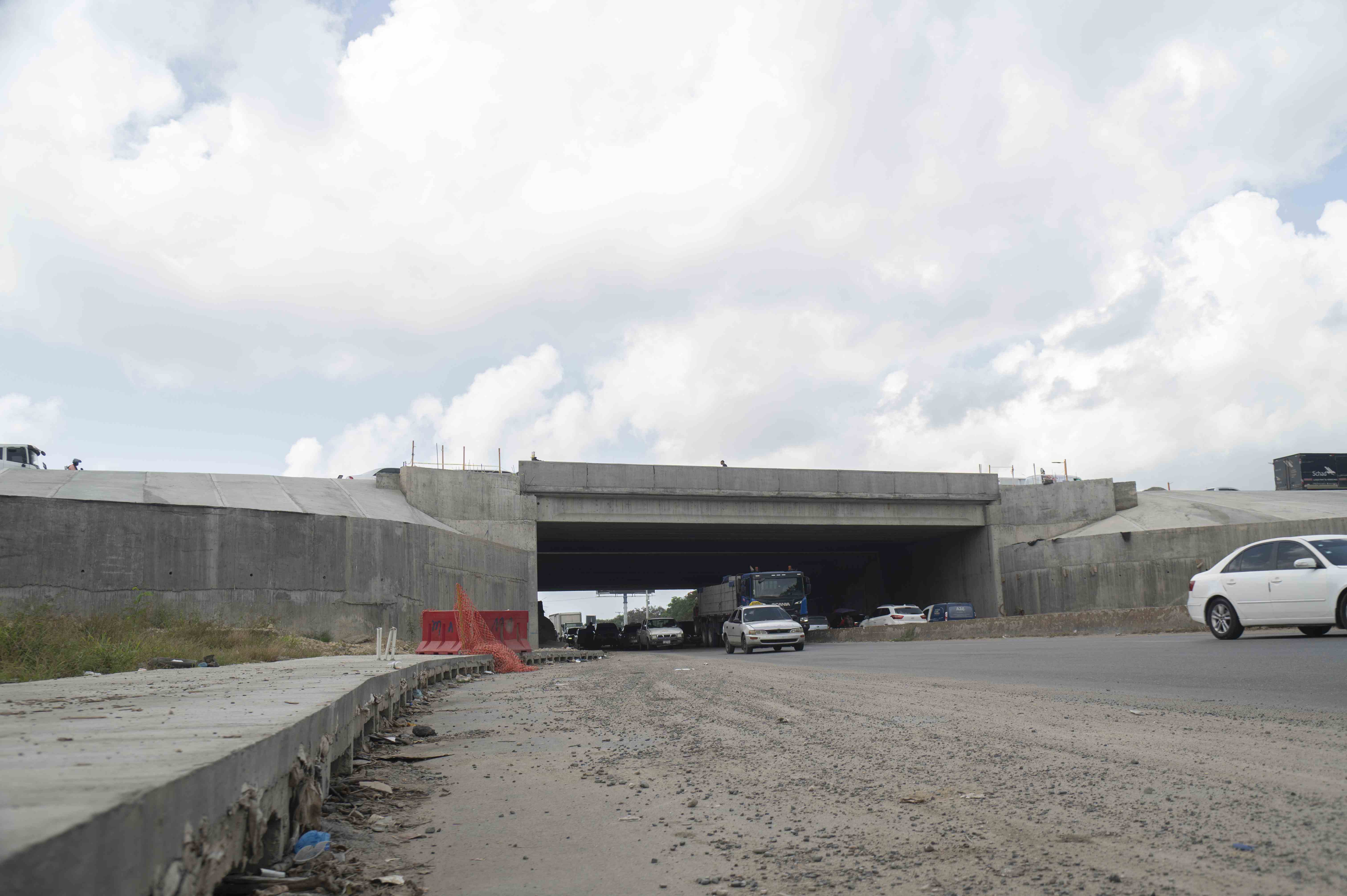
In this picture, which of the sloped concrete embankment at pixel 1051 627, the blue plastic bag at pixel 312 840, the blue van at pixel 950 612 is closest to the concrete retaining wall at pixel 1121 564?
the blue van at pixel 950 612

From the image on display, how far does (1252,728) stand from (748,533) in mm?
44094

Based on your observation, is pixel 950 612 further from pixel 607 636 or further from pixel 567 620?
pixel 567 620

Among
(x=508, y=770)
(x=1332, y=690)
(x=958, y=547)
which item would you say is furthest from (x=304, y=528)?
(x=958, y=547)

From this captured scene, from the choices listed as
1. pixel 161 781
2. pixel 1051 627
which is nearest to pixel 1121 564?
pixel 1051 627

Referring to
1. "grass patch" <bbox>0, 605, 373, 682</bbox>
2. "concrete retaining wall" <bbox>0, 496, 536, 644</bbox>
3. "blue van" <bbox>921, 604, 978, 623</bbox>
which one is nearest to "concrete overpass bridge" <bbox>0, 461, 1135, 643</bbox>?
"concrete retaining wall" <bbox>0, 496, 536, 644</bbox>

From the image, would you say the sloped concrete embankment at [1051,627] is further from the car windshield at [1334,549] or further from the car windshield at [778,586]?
the car windshield at [1334,549]

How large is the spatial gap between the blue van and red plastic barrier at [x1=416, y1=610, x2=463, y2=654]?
21.5 meters

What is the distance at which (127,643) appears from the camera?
611 inches

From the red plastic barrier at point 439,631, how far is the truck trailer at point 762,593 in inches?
844

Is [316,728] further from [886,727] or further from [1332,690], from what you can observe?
[1332,690]

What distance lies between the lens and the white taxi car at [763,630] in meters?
31.2

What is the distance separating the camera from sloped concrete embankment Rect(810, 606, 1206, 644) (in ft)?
72.2

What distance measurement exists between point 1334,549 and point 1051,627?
14.0 m

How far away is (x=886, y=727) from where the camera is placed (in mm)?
7531
